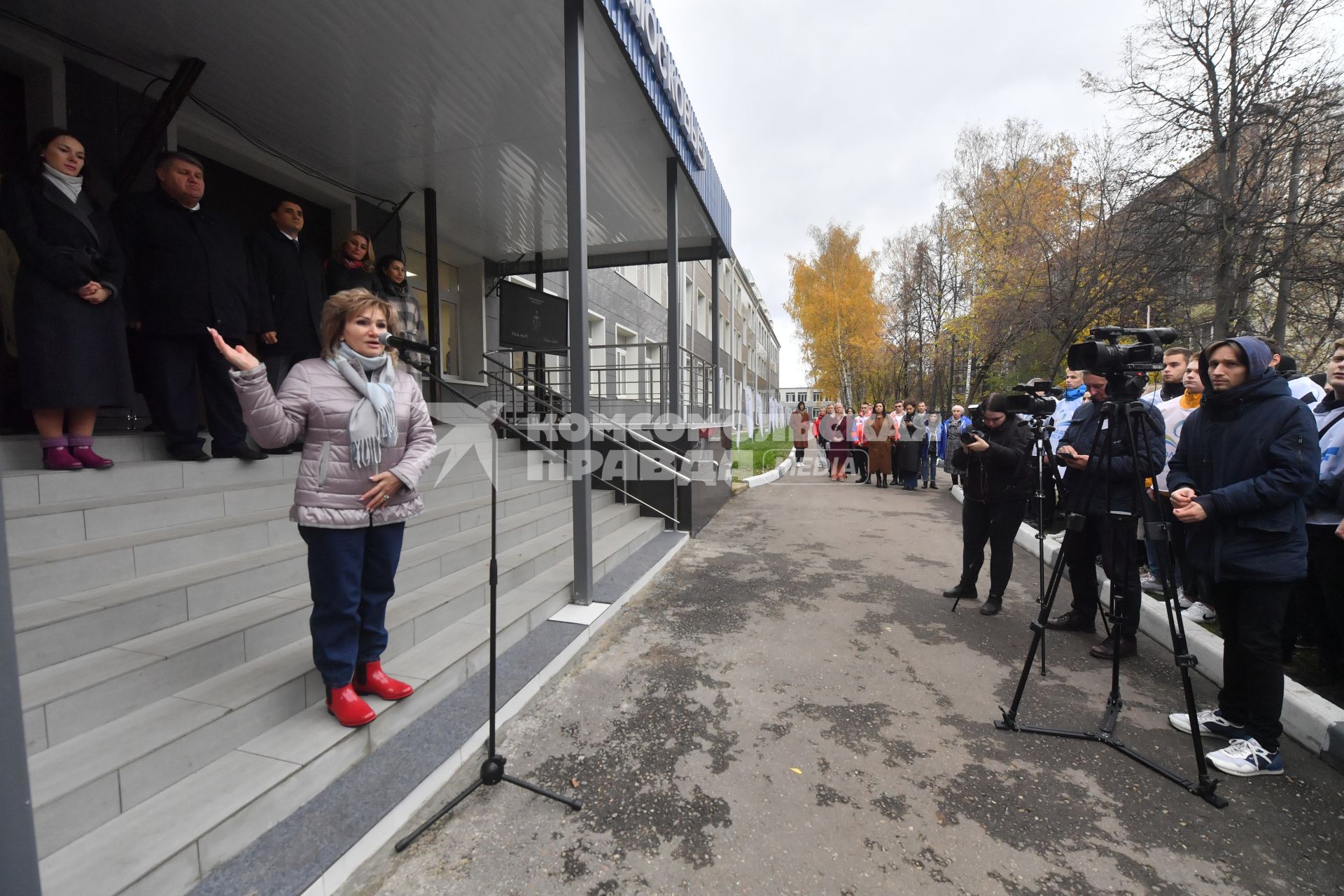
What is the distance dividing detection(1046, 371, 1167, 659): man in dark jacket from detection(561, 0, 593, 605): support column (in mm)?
2982

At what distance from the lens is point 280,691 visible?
233cm

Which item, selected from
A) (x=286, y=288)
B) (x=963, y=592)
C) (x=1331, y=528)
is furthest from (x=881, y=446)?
(x=286, y=288)

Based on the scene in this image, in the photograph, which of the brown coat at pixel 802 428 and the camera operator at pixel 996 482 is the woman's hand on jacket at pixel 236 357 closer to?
the camera operator at pixel 996 482

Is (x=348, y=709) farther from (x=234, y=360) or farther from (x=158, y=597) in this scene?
(x=234, y=360)

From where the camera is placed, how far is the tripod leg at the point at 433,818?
2020mm

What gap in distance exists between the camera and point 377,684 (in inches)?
100

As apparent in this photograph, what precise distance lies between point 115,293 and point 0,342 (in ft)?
4.60

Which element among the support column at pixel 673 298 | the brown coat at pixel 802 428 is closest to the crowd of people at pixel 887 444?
the brown coat at pixel 802 428

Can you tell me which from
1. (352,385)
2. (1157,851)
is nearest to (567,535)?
(352,385)

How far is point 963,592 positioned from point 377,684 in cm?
434

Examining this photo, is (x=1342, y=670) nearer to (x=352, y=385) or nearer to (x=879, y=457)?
(x=352, y=385)

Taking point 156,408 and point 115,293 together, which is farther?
point 156,408

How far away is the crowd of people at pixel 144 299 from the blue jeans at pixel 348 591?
100cm

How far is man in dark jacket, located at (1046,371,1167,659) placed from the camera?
2971 mm
